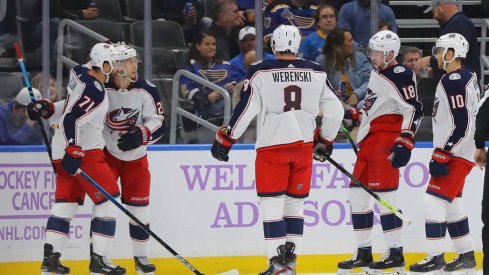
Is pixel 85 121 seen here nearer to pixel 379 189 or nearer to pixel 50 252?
pixel 50 252

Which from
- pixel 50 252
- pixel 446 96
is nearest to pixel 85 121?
pixel 50 252

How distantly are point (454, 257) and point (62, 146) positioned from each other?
2.47m

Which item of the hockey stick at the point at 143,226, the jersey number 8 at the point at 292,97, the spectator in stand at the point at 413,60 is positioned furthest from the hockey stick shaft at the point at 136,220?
the spectator in stand at the point at 413,60

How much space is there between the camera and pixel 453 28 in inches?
316

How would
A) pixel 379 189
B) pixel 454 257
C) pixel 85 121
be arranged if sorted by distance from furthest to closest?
pixel 454 257 < pixel 379 189 < pixel 85 121

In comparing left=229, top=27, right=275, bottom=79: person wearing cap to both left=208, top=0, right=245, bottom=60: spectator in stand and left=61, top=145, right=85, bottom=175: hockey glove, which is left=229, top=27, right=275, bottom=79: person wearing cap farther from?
left=61, top=145, right=85, bottom=175: hockey glove

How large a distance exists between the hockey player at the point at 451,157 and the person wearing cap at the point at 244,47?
114 cm

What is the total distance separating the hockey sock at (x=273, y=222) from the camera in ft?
22.9

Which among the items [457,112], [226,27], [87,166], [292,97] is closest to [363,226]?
[457,112]

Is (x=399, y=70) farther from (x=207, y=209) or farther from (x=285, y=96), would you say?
(x=207, y=209)

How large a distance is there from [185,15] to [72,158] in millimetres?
1456

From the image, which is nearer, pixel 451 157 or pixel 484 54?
pixel 451 157

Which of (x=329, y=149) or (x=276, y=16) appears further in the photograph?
(x=276, y=16)

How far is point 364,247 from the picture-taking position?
7.51m
